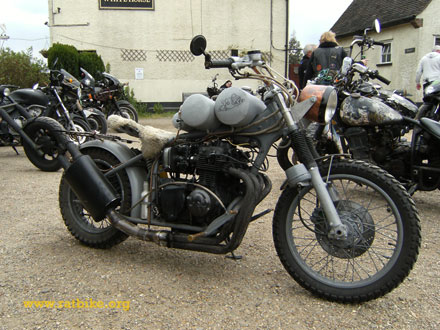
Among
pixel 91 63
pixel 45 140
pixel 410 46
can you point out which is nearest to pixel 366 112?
pixel 45 140

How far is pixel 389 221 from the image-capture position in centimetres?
251

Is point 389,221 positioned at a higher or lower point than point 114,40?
lower

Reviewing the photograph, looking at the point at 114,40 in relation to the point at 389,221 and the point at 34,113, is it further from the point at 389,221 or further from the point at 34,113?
the point at 389,221

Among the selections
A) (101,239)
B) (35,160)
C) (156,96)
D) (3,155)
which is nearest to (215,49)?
(156,96)

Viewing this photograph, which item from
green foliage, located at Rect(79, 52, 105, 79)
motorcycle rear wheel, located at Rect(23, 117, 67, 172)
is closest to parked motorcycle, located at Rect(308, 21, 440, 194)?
motorcycle rear wheel, located at Rect(23, 117, 67, 172)

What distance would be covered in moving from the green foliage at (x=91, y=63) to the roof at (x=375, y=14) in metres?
13.2

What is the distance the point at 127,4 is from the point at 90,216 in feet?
55.0

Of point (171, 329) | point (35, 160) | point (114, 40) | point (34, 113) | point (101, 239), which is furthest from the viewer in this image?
point (114, 40)

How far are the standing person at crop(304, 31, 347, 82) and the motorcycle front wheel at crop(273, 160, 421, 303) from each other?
483 centimetres

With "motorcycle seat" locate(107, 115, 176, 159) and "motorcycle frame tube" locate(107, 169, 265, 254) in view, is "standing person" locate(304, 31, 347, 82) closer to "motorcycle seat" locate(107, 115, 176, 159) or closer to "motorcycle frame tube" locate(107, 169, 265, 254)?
"motorcycle seat" locate(107, 115, 176, 159)

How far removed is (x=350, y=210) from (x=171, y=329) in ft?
3.99

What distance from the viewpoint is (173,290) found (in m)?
2.57

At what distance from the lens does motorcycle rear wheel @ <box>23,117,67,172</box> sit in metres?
3.33

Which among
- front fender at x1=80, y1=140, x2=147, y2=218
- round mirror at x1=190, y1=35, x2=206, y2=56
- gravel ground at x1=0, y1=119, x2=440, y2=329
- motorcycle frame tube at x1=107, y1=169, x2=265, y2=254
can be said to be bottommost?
gravel ground at x1=0, y1=119, x2=440, y2=329
